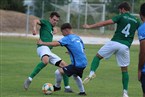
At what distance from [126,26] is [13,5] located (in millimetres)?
57417

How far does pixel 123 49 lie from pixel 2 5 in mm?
56104

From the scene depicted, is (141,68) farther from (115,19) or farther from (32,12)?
(32,12)

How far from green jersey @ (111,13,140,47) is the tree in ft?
182

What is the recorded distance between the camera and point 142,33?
773 centimetres

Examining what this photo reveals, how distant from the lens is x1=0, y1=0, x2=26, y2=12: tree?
67.0m

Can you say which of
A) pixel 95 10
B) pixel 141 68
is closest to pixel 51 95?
pixel 141 68

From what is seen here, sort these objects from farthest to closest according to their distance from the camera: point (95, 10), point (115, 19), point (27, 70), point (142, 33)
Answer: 1. point (95, 10)
2. point (27, 70)
3. point (115, 19)
4. point (142, 33)

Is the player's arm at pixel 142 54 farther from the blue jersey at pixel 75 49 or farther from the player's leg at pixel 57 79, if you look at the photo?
the player's leg at pixel 57 79

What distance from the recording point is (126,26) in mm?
12023

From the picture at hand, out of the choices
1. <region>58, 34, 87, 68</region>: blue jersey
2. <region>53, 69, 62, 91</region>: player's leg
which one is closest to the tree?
<region>53, 69, 62, 91</region>: player's leg

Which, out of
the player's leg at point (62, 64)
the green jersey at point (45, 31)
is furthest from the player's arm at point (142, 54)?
the green jersey at point (45, 31)

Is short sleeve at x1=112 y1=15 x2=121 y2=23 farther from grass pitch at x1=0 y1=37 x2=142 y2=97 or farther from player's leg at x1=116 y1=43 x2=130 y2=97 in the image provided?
grass pitch at x1=0 y1=37 x2=142 y2=97

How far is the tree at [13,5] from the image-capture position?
6696cm

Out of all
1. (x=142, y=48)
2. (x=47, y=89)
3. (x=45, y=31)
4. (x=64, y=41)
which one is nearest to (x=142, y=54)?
(x=142, y=48)
